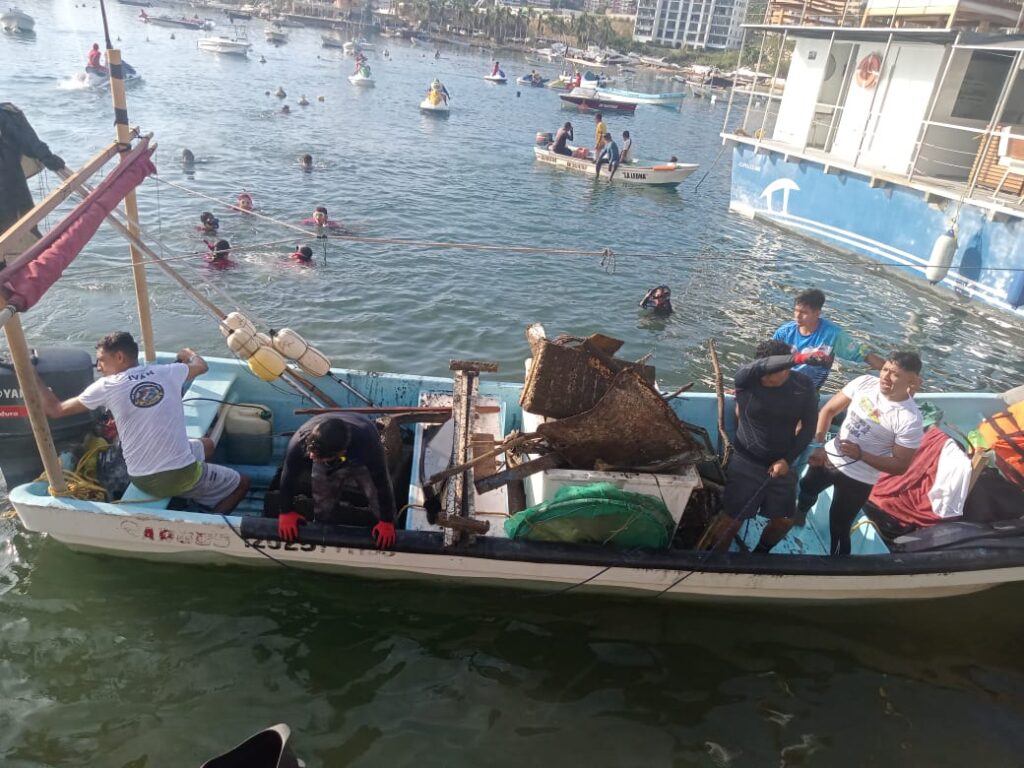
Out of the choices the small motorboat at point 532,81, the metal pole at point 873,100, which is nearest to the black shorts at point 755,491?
the metal pole at point 873,100

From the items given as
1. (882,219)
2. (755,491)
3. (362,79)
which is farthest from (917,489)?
(362,79)

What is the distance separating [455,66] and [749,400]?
75.7m

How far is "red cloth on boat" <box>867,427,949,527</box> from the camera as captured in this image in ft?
21.6

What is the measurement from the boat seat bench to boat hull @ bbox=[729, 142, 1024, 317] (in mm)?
13666

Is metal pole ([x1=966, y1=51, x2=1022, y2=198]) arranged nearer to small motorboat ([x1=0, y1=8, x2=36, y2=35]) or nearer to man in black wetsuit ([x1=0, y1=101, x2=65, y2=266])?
man in black wetsuit ([x1=0, y1=101, x2=65, y2=266])

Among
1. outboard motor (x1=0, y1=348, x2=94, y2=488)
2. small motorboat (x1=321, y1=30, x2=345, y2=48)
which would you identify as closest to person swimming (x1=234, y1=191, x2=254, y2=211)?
outboard motor (x1=0, y1=348, x2=94, y2=488)

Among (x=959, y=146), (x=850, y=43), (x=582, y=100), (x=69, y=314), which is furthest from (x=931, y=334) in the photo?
(x=582, y=100)

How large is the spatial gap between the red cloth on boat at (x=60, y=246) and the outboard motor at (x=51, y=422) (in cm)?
161

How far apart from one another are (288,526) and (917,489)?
20.2ft

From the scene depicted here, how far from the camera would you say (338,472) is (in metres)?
5.42

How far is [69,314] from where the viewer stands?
1171 cm

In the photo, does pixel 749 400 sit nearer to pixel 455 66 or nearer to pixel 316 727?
pixel 316 727

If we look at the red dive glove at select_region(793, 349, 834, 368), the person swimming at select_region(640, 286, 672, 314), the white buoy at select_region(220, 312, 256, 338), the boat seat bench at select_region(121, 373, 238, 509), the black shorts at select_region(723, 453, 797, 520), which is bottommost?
the person swimming at select_region(640, 286, 672, 314)

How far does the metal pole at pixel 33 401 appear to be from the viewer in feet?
15.3
